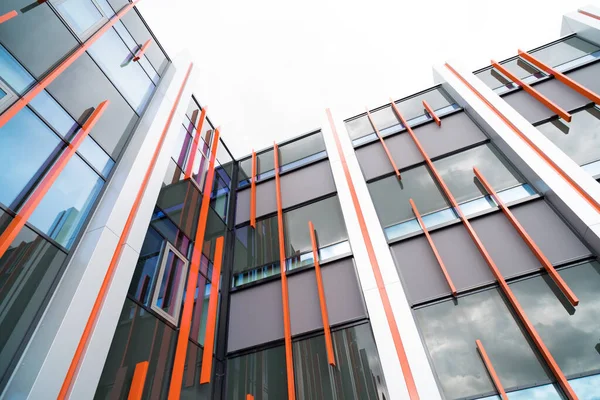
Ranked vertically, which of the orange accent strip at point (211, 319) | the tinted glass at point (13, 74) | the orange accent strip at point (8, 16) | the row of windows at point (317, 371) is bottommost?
the row of windows at point (317, 371)

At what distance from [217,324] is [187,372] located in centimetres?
176

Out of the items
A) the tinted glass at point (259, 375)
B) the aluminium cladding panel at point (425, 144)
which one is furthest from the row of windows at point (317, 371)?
the aluminium cladding panel at point (425, 144)

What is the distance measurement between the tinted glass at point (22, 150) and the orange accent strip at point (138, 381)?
3357mm

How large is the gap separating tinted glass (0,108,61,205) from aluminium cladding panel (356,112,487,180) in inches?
317

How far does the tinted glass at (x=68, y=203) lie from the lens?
19.7ft

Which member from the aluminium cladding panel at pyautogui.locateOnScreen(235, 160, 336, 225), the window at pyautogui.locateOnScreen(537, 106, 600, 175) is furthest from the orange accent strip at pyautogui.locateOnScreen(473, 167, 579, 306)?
the aluminium cladding panel at pyautogui.locateOnScreen(235, 160, 336, 225)

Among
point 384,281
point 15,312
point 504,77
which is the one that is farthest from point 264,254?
point 504,77

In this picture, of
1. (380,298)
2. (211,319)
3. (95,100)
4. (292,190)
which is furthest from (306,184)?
(95,100)

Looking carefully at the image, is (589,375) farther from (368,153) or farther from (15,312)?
(15,312)

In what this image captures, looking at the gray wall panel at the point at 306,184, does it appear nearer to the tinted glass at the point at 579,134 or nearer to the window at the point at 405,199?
the window at the point at 405,199

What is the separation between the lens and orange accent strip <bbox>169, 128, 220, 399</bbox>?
658 cm

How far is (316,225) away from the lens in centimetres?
1012

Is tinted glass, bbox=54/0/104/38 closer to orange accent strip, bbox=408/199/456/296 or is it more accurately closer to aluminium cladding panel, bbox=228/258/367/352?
aluminium cladding panel, bbox=228/258/367/352

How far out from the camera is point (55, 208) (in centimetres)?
625
